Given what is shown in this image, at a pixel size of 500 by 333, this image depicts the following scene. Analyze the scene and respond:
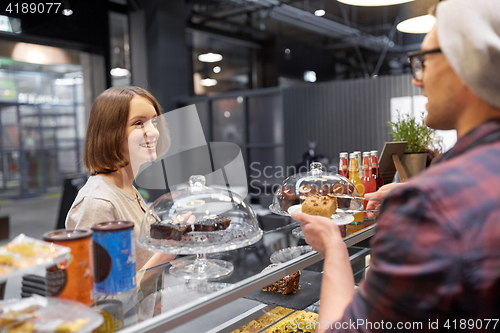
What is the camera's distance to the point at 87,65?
6.64m

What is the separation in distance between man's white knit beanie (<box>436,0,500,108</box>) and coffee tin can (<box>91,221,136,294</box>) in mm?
737

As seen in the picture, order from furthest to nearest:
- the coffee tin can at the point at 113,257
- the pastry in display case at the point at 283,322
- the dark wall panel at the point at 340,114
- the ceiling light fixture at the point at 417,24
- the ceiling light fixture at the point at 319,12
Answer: the ceiling light fixture at the point at 319,12 < the dark wall panel at the point at 340,114 < the ceiling light fixture at the point at 417,24 < the pastry in display case at the point at 283,322 < the coffee tin can at the point at 113,257

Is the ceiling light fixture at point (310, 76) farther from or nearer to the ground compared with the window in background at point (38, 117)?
farther from the ground

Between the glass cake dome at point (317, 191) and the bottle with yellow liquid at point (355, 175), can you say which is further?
the bottle with yellow liquid at point (355, 175)

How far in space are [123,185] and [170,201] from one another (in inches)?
16.1

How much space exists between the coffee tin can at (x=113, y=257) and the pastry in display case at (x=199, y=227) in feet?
0.58

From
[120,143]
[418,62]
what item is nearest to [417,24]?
[120,143]

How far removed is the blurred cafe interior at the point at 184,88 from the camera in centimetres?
576

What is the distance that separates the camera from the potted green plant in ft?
7.09

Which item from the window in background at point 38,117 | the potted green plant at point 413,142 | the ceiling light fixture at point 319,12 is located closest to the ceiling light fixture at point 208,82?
the ceiling light fixture at point 319,12

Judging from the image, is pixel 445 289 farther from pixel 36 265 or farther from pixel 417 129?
pixel 417 129

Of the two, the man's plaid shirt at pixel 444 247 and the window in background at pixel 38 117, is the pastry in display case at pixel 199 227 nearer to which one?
the man's plaid shirt at pixel 444 247

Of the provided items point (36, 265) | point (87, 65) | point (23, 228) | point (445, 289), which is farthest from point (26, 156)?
point (445, 289)

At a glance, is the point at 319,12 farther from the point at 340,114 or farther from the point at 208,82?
the point at 340,114
